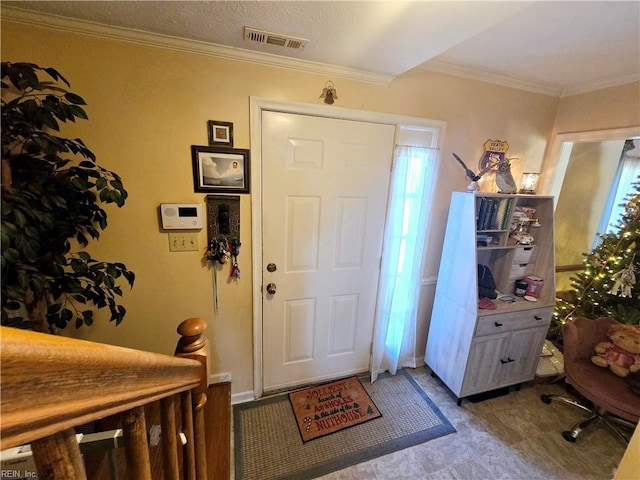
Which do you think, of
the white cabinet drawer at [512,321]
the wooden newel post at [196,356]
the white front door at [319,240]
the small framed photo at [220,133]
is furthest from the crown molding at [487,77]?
the wooden newel post at [196,356]

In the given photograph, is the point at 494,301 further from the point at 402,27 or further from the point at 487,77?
the point at 402,27

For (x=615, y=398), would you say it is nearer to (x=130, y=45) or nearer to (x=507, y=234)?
(x=507, y=234)

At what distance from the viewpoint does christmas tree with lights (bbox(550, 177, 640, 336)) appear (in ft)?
6.81

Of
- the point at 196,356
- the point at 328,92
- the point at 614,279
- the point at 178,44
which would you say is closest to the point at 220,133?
the point at 178,44

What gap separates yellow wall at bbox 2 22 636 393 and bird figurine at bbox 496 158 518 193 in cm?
22

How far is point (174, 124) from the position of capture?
→ 1463 millimetres

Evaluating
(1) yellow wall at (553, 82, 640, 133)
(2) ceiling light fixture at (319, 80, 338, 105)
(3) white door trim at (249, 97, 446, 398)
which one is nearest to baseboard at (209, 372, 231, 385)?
(3) white door trim at (249, 97, 446, 398)

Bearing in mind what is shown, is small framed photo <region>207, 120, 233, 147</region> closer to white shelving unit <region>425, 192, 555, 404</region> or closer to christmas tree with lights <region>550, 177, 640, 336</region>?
white shelving unit <region>425, 192, 555, 404</region>

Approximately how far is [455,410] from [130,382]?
2.25m

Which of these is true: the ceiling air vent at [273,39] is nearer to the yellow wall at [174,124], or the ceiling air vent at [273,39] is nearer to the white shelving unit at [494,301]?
the yellow wall at [174,124]

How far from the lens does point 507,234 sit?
79.5 inches

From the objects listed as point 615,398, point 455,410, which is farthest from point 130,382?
point 615,398

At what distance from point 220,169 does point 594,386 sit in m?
2.66

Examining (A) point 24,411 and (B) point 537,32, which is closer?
(A) point 24,411
